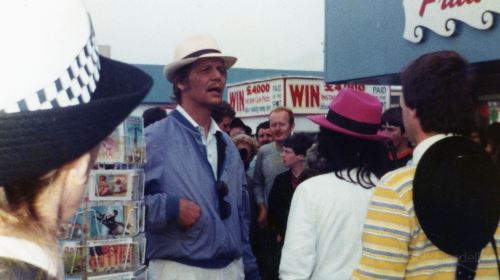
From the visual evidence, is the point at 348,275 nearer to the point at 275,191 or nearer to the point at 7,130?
the point at 7,130

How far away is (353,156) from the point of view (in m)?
3.11

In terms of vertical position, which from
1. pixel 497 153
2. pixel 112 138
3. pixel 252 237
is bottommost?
pixel 252 237

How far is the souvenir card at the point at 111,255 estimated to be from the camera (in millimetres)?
2627

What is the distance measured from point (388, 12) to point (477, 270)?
7.11 meters

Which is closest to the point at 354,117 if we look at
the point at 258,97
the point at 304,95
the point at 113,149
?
the point at 113,149

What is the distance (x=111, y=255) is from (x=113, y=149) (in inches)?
16.6

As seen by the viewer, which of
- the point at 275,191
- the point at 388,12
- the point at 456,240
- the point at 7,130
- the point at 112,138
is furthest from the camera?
the point at 388,12

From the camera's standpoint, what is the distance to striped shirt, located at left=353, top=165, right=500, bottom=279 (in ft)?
7.16

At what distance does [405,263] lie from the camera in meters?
2.21

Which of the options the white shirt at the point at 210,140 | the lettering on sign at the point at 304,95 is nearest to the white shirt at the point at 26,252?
the white shirt at the point at 210,140

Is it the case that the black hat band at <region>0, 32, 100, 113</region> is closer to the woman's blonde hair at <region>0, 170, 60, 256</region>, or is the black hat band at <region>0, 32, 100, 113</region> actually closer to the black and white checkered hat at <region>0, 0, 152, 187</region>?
the black and white checkered hat at <region>0, 0, 152, 187</region>

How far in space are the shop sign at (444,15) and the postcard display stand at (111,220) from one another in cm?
541

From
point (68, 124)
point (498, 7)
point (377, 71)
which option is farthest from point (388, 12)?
point (68, 124)

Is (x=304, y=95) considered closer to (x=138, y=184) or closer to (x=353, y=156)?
(x=353, y=156)
